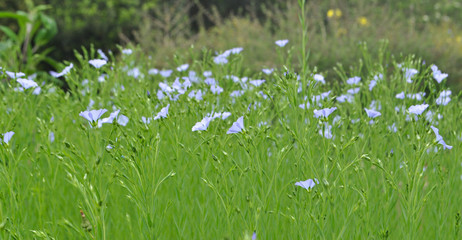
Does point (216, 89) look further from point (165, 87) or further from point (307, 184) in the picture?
point (307, 184)

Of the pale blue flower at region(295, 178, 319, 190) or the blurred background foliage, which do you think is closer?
the pale blue flower at region(295, 178, 319, 190)

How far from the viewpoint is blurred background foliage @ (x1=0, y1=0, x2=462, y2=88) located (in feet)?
21.1

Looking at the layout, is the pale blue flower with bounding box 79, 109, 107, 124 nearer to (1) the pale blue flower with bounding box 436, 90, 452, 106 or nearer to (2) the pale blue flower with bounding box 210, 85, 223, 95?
(2) the pale blue flower with bounding box 210, 85, 223, 95

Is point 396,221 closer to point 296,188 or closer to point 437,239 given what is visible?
point 437,239

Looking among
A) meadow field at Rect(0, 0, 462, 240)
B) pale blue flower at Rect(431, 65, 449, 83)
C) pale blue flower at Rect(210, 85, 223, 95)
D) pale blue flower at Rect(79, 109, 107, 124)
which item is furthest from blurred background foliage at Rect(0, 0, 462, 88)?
pale blue flower at Rect(79, 109, 107, 124)

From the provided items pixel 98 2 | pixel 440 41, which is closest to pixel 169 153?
pixel 440 41

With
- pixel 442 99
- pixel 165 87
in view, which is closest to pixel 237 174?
pixel 165 87

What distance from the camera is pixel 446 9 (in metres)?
11.4

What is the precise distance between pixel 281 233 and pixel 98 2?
8.19 m

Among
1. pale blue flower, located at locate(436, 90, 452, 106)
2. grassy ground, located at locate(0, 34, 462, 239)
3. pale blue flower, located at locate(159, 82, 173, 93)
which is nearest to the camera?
grassy ground, located at locate(0, 34, 462, 239)

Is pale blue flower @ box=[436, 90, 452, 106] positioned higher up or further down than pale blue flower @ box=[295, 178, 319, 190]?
further down

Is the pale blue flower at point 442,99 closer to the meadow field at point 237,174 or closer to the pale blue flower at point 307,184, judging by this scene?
the meadow field at point 237,174

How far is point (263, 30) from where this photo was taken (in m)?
7.73

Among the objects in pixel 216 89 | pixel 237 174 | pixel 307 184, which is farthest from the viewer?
pixel 216 89
